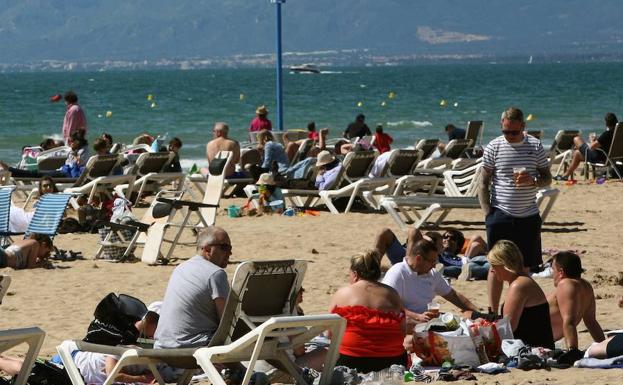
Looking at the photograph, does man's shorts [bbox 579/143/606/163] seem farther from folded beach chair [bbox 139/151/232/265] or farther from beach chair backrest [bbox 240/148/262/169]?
folded beach chair [bbox 139/151/232/265]

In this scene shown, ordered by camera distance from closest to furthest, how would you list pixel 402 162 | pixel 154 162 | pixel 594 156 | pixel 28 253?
pixel 28 253
pixel 402 162
pixel 154 162
pixel 594 156

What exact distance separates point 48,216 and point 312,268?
2291mm

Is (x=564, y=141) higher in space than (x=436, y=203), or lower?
lower

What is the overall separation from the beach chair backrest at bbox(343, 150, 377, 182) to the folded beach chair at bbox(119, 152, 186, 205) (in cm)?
189

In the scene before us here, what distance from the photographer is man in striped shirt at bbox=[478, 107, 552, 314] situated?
8133 mm

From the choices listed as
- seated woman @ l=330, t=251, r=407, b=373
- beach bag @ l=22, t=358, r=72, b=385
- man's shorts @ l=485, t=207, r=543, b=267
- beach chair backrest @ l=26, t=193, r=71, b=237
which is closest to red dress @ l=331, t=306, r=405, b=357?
seated woman @ l=330, t=251, r=407, b=373

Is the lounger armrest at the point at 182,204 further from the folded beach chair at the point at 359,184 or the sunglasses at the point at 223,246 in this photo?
the sunglasses at the point at 223,246

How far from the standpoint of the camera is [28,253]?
10586mm

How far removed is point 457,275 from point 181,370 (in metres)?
3.67

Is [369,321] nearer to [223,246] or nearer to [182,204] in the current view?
[223,246]

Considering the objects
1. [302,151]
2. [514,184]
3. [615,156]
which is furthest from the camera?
[615,156]

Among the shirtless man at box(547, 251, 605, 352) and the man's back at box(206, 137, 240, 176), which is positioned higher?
the shirtless man at box(547, 251, 605, 352)

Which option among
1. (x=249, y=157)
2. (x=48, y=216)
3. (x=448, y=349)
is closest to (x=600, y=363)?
(x=448, y=349)

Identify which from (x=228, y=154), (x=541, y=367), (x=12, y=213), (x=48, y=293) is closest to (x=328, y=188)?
(x=228, y=154)
